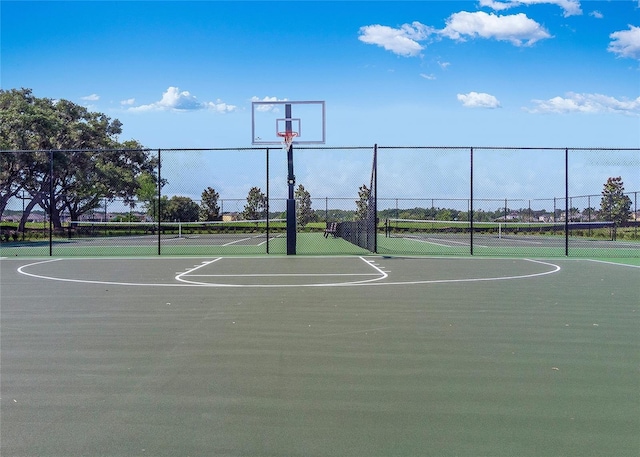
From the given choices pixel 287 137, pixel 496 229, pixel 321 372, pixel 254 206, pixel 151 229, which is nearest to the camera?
pixel 321 372

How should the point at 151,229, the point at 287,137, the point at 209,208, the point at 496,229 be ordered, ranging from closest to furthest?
the point at 287,137, the point at 209,208, the point at 496,229, the point at 151,229

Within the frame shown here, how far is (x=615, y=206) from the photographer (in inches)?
1173

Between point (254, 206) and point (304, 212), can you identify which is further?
point (304, 212)

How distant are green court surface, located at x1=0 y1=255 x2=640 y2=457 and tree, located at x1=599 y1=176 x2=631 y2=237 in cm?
2297

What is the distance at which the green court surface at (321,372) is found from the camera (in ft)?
9.73

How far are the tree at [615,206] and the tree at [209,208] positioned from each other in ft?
65.5

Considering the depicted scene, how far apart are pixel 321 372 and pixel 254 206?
22.2m

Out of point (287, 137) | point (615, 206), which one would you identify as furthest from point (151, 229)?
point (615, 206)

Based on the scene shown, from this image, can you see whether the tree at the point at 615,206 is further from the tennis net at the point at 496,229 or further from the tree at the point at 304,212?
the tree at the point at 304,212

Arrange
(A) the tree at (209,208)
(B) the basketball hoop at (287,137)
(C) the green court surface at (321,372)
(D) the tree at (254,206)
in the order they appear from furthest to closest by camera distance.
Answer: (A) the tree at (209,208) < (D) the tree at (254,206) < (B) the basketball hoop at (287,137) < (C) the green court surface at (321,372)

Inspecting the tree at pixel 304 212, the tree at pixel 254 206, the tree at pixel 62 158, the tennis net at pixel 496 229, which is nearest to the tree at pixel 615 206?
the tennis net at pixel 496 229

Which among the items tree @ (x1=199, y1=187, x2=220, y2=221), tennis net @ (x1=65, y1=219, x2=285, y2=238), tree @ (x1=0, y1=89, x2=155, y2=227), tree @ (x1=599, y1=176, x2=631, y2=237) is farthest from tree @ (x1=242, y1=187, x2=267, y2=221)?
tree @ (x1=599, y1=176, x2=631, y2=237)

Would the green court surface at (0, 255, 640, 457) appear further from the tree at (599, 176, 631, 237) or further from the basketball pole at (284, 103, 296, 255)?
the tree at (599, 176, 631, 237)

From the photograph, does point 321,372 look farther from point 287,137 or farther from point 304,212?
point 304,212
